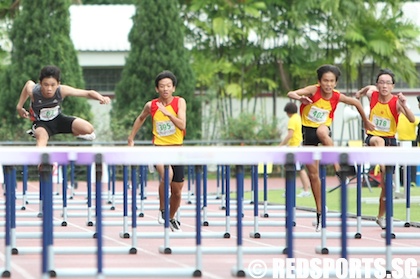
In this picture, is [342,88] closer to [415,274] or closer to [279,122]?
[279,122]

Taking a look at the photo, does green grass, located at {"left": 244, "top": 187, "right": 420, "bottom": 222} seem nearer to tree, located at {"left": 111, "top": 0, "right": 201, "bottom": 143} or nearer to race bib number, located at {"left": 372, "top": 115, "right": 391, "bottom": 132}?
race bib number, located at {"left": 372, "top": 115, "right": 391, "bottom": 132}

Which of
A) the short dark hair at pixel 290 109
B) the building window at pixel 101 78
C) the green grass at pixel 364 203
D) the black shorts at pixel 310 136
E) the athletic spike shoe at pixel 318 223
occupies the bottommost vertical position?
the green grass at pixel 364 203

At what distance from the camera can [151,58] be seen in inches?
1162

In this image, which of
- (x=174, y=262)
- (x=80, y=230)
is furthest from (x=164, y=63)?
(x=174, y=262)

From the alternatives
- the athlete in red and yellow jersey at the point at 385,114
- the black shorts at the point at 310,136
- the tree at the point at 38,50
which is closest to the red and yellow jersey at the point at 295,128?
the athlete in red and yellow jersey at the point at 385,114

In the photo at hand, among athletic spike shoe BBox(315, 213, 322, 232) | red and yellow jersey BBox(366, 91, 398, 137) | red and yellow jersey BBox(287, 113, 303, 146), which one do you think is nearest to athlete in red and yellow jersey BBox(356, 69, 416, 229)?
red and yellow jersey BBox(366, 91, 398, 137)

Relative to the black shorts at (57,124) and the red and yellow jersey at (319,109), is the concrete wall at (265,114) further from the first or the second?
the black shorts at (57,124)

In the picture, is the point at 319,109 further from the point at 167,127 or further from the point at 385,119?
the point at 167,127

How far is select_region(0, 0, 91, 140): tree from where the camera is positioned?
28.2 meters

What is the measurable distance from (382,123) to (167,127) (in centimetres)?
258

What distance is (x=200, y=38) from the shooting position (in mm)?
32375

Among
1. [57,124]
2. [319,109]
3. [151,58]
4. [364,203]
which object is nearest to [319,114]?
[319,109]

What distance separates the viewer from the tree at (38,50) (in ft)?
92.6

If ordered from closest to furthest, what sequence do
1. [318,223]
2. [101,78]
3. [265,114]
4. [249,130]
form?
[318,223]
[249,130]
[265,114]
[101,78]
